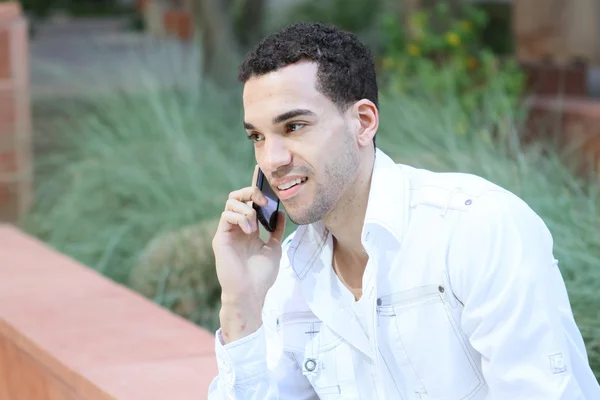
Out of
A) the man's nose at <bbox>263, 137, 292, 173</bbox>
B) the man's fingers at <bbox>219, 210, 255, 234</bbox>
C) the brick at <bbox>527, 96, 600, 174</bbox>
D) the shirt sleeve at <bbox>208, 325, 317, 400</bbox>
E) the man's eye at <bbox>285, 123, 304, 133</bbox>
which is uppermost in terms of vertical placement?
the man's eye at <bbox>285, 123, 304, 133</bbox>

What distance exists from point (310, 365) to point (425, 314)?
1.37ft

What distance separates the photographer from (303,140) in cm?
250

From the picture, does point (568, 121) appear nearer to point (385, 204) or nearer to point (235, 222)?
point (235, 222)

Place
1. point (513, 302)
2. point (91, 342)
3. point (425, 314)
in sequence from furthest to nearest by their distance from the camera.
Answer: point (91, 342) → point (425, 314) → point (513, 302)

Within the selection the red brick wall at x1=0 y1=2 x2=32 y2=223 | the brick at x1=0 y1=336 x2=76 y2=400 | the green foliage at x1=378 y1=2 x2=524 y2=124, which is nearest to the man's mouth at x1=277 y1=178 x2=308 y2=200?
the brick at x1=0 y1=336 x2=76 y2=400

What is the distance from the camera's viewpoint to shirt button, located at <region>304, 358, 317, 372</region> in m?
2.71

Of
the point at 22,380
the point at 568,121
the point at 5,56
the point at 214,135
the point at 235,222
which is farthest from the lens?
the point at 5,56

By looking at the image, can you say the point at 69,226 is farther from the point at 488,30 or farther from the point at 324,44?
the point at 488,30

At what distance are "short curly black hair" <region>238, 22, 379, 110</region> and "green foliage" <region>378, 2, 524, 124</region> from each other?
14.5 ft

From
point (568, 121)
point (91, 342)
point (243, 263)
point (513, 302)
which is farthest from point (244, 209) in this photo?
point (568, 121)

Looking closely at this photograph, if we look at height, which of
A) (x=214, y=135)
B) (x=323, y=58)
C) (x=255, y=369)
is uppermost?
(x=323, y=58)

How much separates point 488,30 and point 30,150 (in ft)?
28.6

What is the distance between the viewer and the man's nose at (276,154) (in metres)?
2.51

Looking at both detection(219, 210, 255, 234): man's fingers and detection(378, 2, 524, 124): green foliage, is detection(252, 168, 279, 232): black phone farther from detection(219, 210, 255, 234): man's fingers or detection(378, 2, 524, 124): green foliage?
detection(378, 2, 524, 124): green foliage
